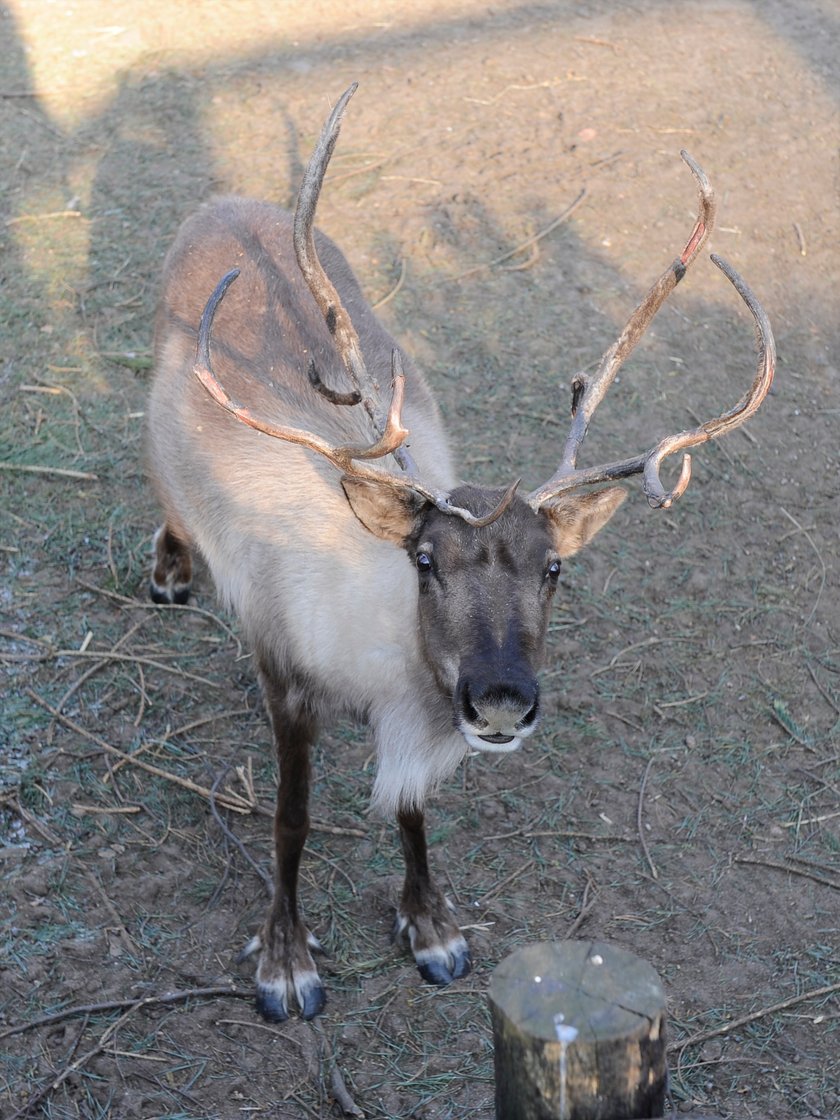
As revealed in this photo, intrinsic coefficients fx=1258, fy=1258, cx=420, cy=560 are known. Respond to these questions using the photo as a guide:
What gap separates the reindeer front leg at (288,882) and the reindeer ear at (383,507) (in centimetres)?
61

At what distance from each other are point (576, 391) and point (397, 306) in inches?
106

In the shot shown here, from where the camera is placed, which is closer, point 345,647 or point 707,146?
point 345,647

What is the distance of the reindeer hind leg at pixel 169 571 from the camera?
4598 millimetres

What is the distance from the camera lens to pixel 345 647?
3252 millimetres

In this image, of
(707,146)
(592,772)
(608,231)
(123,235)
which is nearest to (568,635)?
(592,772)

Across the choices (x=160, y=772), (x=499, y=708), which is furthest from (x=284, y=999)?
(x=499, y=708)

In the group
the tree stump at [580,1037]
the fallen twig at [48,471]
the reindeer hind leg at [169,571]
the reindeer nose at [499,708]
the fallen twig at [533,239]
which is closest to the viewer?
the tree stump at [580,1037]

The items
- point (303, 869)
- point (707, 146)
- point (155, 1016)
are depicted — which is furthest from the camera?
point (707, 146)

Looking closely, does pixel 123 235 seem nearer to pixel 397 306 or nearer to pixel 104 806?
pixel 397 306

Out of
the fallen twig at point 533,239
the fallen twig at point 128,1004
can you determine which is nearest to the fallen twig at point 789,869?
the fallen twig at point 128,1004

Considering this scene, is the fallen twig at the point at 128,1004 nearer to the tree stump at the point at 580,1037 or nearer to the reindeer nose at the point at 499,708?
the reindeer nose at the point at 499,708

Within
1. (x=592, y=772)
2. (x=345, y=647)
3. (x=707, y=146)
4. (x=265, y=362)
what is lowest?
(x=592, y=772)

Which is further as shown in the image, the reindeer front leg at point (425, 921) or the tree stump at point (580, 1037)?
the reindeer front leg at point (425, 921)

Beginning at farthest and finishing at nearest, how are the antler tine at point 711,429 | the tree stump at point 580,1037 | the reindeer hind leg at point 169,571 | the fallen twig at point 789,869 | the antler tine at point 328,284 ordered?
the reindeer hind leg at point 169,571
the fallen twig at point 789,869
the antler tine at point 328,284
the antler tine at point 711,429
the tree stump at point 580,1037
